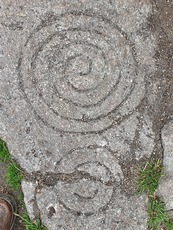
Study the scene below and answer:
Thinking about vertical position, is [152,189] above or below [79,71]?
below

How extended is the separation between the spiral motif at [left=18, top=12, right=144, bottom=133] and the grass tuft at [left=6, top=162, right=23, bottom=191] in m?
0.33

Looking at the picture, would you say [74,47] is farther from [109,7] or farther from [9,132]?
[9,132]

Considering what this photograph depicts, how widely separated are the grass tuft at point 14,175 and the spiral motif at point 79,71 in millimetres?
326

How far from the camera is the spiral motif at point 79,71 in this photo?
204 cm

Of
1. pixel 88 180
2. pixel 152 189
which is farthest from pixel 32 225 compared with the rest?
pixel 152 189

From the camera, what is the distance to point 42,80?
205 centimetres

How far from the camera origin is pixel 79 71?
2.04 meters

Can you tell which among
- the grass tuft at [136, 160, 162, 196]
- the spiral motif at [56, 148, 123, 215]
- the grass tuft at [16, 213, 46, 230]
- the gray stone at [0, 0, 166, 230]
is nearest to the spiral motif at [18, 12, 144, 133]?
the gray stone at [0, 0, 166, 230]

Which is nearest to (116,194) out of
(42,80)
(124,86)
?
(124,86)

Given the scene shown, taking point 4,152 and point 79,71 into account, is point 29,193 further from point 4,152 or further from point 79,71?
point 79,71

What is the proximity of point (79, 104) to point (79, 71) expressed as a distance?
176 mm

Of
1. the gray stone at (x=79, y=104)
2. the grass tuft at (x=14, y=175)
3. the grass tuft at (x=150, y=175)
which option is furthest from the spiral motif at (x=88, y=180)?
the grass tuft at (x=14, y=175)

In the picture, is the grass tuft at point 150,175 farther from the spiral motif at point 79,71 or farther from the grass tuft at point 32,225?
the grass tuft at point 32,225

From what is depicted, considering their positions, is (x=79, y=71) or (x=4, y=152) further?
(x=4, y=152)
